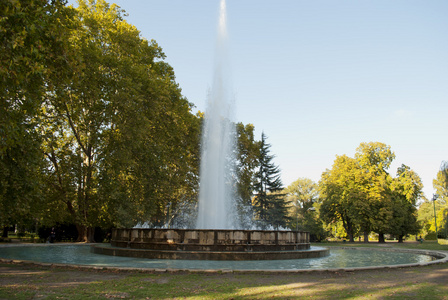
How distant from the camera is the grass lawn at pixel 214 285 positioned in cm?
752

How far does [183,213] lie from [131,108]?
71.4 ft

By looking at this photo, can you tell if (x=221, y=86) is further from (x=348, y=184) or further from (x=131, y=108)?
(x=348, y=184)

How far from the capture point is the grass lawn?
7520 mm

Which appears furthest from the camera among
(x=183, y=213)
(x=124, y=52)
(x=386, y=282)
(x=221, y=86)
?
(x=183, y=213)

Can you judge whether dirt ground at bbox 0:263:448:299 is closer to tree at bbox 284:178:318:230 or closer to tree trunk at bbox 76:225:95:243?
tree trunk at bbox 76:225:95:243

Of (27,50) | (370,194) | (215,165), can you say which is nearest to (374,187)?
(370,194)

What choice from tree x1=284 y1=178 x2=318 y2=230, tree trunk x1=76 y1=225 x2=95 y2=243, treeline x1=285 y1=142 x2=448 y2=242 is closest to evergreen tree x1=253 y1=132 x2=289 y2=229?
treeline x1=285 y1=142 x2=448 y2=242

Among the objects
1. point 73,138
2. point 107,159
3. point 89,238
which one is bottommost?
point 89,238

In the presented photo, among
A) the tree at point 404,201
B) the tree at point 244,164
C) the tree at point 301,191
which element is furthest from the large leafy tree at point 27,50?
the tree at point 301,191

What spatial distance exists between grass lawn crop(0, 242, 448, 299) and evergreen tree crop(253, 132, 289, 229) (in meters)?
38.6

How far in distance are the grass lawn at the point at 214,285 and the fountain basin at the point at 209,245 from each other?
4377 mm

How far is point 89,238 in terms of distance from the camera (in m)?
29.9

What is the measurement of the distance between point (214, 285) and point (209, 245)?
6992 mm

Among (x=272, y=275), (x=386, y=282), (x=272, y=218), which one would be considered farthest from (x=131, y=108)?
(x=272, y=218)
